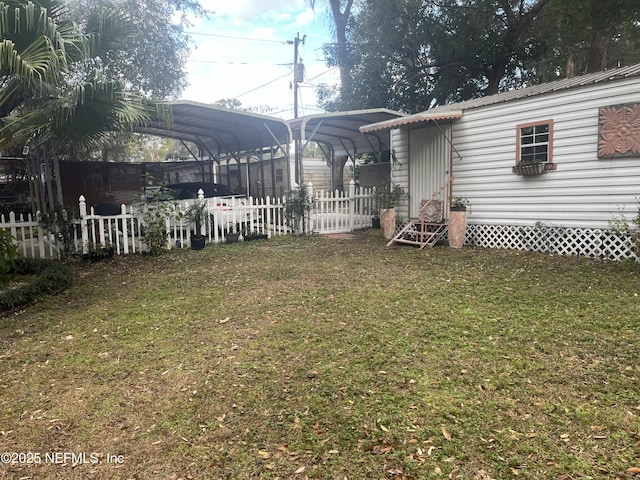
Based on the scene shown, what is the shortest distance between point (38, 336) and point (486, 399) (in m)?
4.08

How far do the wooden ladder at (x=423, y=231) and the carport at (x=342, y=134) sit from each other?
9.43 feet

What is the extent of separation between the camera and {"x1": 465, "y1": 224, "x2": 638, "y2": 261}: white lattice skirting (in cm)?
652

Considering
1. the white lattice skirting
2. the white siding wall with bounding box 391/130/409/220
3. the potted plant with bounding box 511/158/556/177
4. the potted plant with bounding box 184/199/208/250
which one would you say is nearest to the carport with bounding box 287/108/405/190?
the white siding wall with bounding box 391/130/409/220

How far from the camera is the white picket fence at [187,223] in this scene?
7820 mm

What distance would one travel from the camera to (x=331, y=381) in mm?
2932

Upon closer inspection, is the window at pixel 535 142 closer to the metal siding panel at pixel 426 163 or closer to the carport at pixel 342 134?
the metal siding panel at pixel 426 163

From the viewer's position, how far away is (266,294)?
208 inches

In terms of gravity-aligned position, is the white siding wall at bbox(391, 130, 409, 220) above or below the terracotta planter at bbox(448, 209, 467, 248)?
above

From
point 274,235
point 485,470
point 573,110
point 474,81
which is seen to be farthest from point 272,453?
point 474,81

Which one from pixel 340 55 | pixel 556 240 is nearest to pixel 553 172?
pixel 556 240

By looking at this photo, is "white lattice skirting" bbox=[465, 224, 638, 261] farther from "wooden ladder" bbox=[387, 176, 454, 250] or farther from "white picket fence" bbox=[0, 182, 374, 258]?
"white picket fence" bbox=[0, 182, 374, 258]

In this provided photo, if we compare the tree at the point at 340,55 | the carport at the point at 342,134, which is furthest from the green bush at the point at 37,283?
the tree at the point at 340,55

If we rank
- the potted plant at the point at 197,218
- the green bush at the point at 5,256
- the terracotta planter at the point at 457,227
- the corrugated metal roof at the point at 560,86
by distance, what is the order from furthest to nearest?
1. the potted plant at the point at 197,218
2. the terracotta planter at the point at 457,227
3. the corrugated metal roof at the point at 560,86
4. the green bush at the point at 5,256

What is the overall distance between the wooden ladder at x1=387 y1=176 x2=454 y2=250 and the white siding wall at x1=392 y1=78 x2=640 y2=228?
1.83ft
